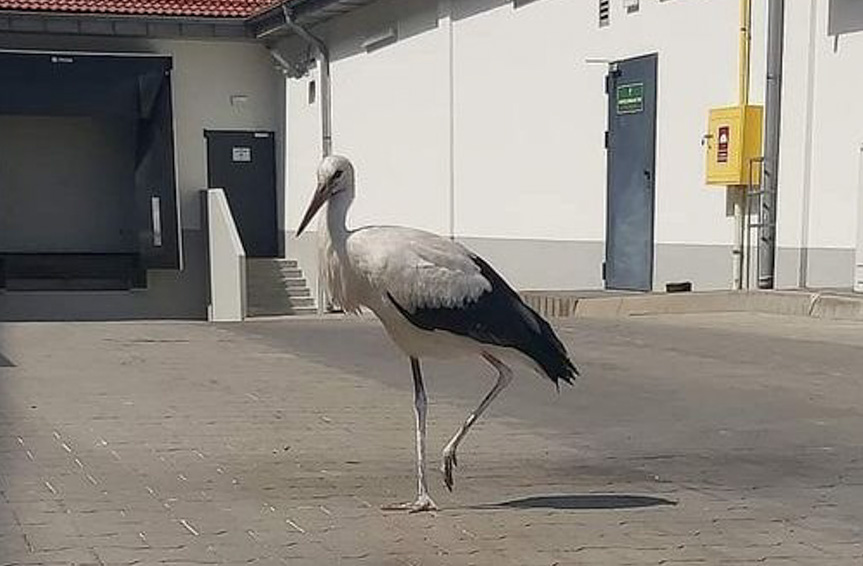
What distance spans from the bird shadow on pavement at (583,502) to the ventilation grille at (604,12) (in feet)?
36.6

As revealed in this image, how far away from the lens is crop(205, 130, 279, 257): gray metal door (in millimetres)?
25609

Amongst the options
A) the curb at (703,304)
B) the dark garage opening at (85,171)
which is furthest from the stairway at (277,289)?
the curb at (703,304)

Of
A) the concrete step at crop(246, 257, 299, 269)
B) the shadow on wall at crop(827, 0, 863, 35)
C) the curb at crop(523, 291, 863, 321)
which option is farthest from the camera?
the concrete step at crop(246, 257, 299, 269)

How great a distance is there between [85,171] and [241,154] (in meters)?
3.18

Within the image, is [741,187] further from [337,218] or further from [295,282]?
[295,282]

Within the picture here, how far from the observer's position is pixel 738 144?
13.1 meters

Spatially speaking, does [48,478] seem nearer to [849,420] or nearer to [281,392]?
[281,392]

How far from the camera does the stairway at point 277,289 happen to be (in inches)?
906

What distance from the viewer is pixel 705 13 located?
13.9 m

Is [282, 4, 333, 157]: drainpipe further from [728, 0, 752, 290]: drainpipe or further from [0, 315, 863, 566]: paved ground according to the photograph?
[0, 315, 863, 566]: paved ground

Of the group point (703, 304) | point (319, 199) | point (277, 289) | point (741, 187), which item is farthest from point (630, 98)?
point (319, 199)

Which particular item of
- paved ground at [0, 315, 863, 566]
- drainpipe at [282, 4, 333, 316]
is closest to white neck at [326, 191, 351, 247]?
paved ground at [0, 315, 863, 566]

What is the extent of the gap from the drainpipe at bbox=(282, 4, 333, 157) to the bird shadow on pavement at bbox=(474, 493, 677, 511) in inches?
737

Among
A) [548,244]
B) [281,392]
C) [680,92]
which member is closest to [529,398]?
[281,392]
